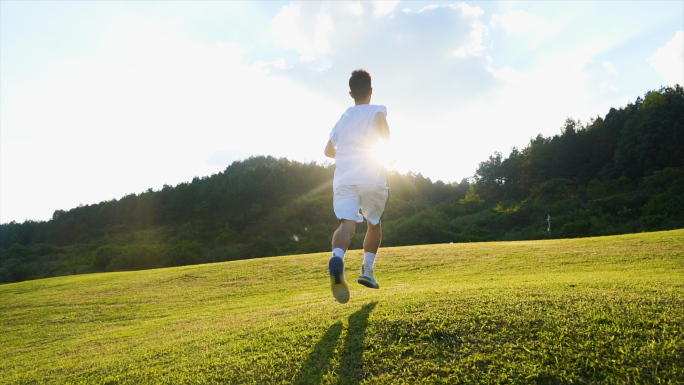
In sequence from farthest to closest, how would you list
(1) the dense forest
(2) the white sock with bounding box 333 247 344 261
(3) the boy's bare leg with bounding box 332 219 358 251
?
(1) the dense forest
(3) the boy's bare leg with bounding box 332 219 358 251
(2) the white sock with bounding box 333 247 344 261

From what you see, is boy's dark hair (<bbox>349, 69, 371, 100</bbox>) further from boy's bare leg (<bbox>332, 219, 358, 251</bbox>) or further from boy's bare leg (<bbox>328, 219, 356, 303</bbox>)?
boy's bare leg (<bbox>328, 219, 356, 303</bbox>)

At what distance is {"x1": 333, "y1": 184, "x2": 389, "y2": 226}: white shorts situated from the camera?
173 inches

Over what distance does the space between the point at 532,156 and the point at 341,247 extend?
54050 millimetres

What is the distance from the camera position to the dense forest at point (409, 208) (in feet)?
107

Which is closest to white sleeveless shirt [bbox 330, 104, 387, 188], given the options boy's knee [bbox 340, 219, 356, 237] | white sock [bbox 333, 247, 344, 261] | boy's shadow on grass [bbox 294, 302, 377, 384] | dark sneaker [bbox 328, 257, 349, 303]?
boy's knee [bbox 340, 219, 356, 237]

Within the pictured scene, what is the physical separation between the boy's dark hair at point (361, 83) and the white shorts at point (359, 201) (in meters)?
1.11

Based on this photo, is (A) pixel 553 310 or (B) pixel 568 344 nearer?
(B) pixel 568 344

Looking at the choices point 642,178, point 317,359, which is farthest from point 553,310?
point 642,178

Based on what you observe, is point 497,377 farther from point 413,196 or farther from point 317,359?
point 413,196

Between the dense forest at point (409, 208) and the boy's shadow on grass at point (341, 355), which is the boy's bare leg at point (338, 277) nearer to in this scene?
the boy's shadow on grass at point (341, 355)

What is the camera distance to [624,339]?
260 centimetres

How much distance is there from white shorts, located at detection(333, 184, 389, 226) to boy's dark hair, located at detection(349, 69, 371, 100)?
3.64 ft

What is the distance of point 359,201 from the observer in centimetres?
449

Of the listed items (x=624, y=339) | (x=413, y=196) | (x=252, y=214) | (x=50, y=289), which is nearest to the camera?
(x=624, y=339)
